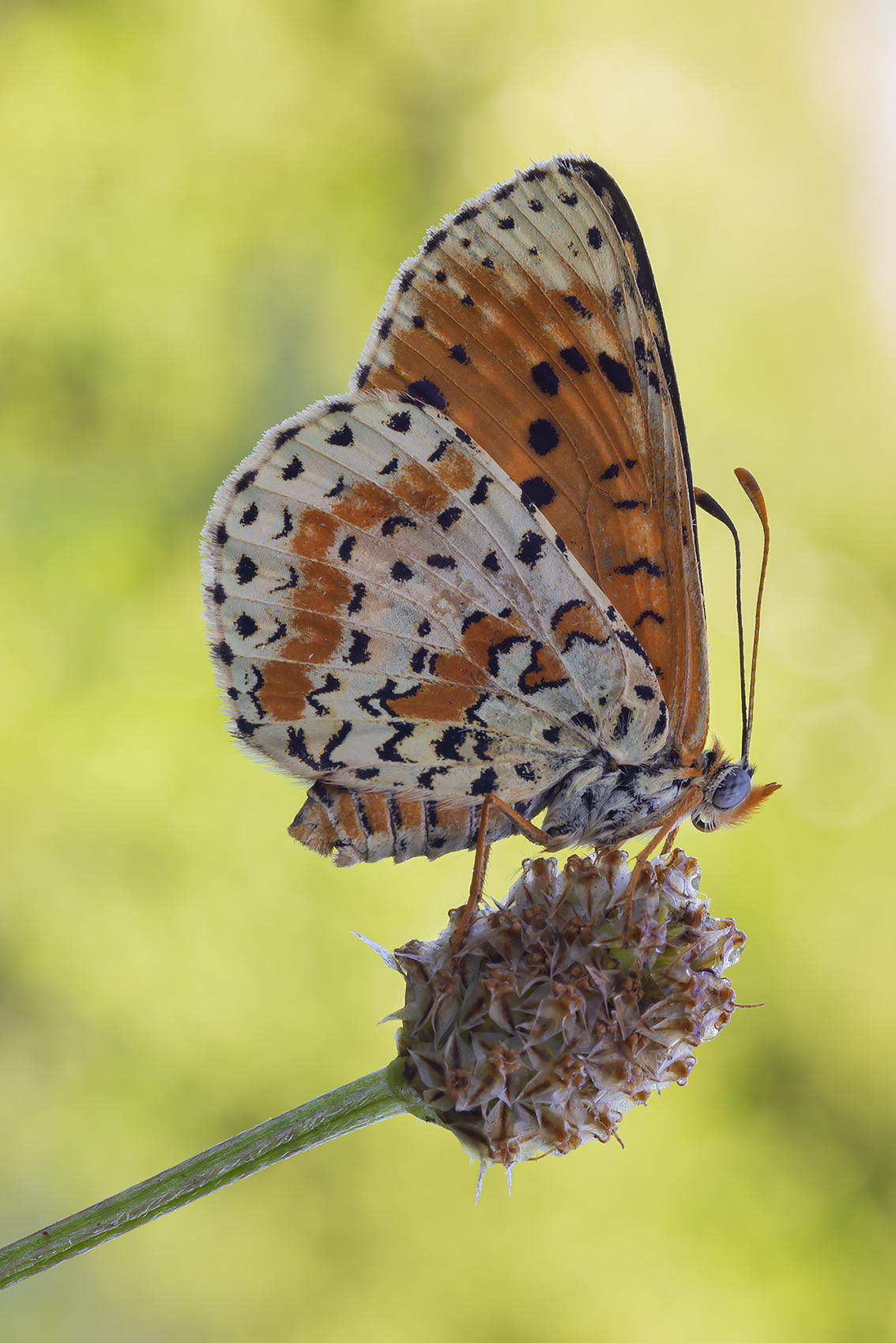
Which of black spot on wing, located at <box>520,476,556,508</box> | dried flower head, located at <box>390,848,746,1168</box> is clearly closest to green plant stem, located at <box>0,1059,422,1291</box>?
dried flower head, located at <box>390,848,746,1168</box>

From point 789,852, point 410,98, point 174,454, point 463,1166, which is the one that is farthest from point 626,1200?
point 410,98

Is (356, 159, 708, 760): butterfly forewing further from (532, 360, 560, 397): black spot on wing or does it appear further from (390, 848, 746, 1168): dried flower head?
(390, 848, 746, 1168): dried flower head

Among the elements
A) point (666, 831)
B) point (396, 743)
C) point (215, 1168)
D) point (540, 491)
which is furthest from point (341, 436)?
point (215, 1168)

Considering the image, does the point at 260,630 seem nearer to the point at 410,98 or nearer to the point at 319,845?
the point at 319,845

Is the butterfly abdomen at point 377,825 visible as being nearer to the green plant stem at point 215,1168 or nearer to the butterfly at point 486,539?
the butterfly at point 486,539

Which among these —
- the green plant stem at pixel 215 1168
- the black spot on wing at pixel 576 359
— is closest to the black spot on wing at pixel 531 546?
the black spot on wing at pixel 576 359

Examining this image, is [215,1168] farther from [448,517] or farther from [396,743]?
[448,517]
